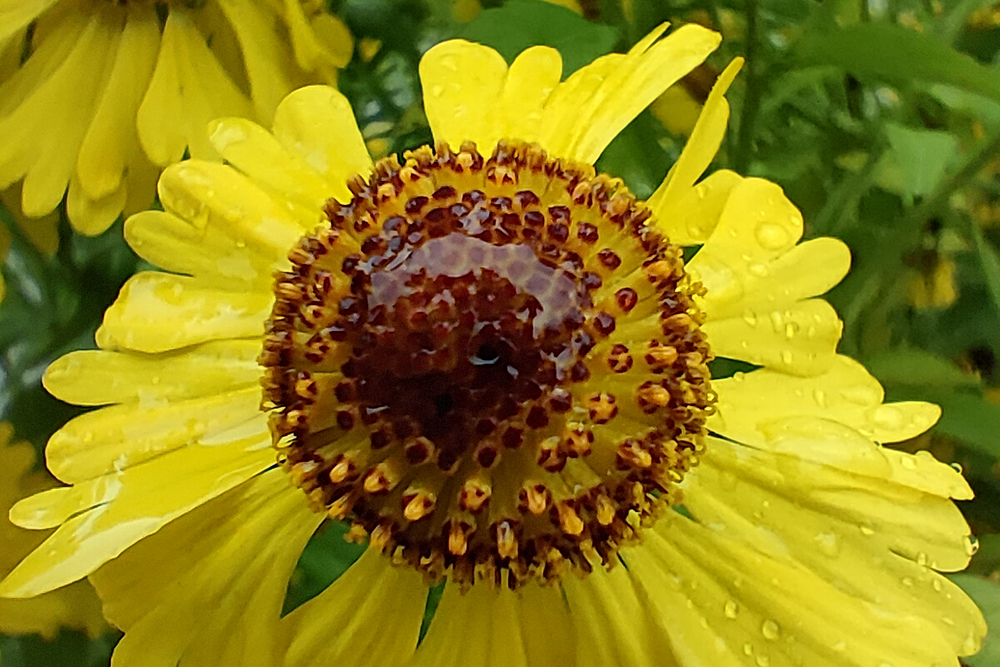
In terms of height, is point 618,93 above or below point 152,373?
above

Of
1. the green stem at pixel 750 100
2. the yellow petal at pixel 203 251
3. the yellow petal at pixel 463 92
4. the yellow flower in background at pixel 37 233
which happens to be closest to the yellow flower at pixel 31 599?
the yellow flower in background at pixel 37 233

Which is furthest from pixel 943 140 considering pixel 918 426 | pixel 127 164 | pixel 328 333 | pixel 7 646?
pixel 7 646

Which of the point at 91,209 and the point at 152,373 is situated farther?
the point at 91,209

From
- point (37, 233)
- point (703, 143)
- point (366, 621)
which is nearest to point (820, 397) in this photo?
point (703, 143)

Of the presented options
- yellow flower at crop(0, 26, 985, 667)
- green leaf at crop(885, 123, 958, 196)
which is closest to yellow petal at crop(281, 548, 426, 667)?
yellow flower at crop(0, 26, 985, 667)

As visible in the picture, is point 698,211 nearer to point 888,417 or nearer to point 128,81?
point 888,417

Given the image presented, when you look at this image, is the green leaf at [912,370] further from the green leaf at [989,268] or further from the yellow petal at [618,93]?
the yellow petal at [618,93]

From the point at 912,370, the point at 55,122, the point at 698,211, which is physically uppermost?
the point at 55,122
